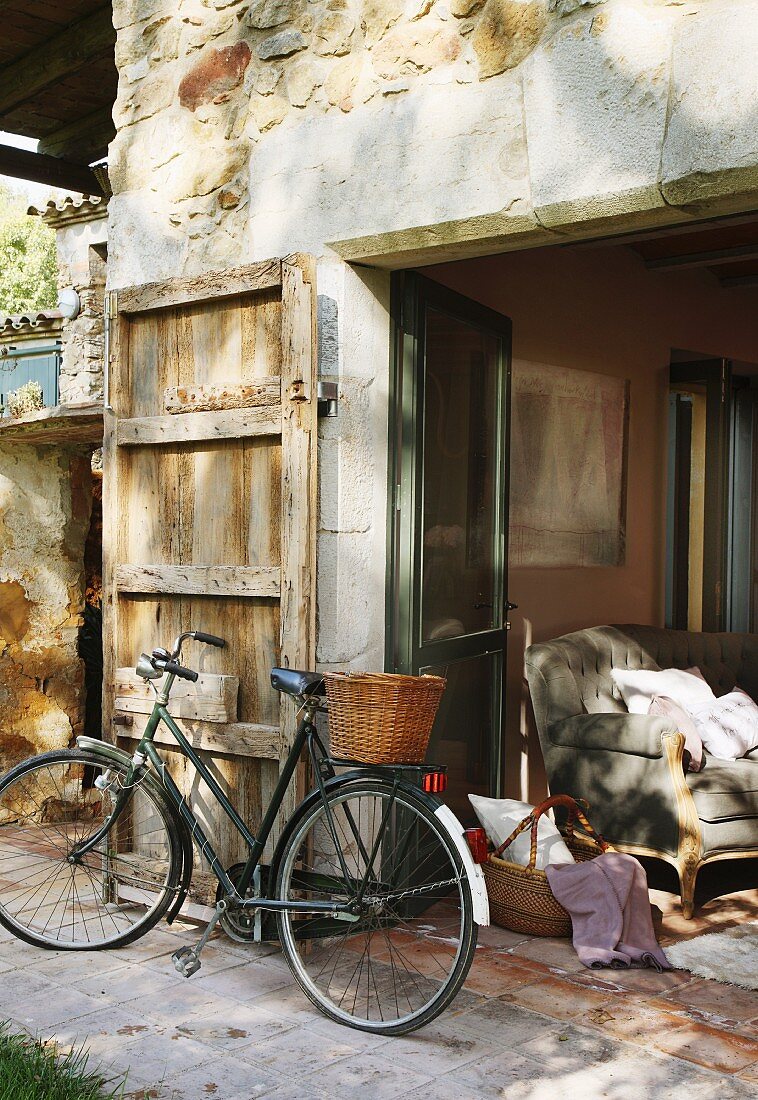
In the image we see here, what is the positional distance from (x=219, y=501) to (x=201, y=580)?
10.7 inches

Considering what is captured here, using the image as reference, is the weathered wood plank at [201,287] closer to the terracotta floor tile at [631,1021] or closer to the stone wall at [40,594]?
the stone wall at [40,594]

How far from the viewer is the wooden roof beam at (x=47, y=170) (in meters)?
6.41

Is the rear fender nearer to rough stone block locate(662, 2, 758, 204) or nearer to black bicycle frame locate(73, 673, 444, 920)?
black bicycle frame locate(73, 673, 444, 920)

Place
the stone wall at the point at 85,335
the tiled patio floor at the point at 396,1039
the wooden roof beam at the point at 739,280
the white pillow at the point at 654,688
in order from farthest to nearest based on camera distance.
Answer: the stone wall at the point at 85,335, the wooden roof beam at the point at 739,280, the white pillow at the point at 654,688, the tiled patio floor at the point at 396,1039

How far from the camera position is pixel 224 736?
3795mm

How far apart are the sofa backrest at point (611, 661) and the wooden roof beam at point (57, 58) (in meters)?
3.39

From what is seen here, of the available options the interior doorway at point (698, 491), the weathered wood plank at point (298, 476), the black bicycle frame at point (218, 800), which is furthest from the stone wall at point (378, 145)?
the interior doorway at point (698, 491)

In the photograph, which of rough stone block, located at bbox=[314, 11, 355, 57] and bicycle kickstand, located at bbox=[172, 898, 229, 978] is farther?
rough stone block, located at bbox=[314, 11, 355, 57]

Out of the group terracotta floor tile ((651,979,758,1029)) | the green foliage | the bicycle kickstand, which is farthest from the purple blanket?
the green foliage

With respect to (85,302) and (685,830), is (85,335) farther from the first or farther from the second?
(685,830)

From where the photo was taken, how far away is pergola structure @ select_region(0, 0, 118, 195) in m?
5.27

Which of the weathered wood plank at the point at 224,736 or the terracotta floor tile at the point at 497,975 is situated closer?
the terracotta floor tile at the point at 497,975

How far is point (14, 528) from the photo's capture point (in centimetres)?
542

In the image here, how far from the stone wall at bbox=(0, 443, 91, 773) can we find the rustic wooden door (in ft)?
4.84
